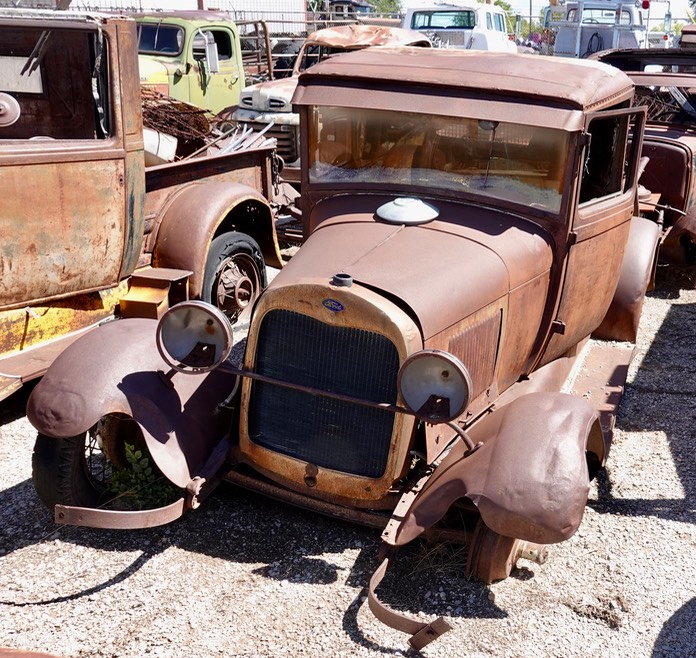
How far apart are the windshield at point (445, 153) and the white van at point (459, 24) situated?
54.1ft

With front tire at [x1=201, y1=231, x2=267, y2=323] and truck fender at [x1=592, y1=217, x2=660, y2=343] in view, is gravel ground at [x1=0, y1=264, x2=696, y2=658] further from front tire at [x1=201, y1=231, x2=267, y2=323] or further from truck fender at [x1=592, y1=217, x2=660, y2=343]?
front tire at [x1=201, y1=231, x2=267, y2=323]

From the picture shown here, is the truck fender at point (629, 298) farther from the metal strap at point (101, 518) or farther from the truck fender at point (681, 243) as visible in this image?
the metal strap at point (101, 518)

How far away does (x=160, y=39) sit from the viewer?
11.1m

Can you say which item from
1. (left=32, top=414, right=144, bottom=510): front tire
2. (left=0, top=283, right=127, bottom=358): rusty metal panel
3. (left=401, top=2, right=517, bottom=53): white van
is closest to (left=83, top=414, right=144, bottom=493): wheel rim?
(left=32, top=414, right=144, bottom=510): front tire

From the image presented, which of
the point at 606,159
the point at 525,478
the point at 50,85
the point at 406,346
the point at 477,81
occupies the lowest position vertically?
the point at 525,478

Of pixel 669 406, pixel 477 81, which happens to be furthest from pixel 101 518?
pixel 669 406

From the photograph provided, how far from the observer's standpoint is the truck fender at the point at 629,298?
210 inches

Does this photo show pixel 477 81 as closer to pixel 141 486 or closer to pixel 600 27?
pixel 141 486

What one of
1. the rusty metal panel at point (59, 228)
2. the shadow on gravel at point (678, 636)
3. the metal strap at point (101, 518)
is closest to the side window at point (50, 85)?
the rusty metal panel at point (59, 228)

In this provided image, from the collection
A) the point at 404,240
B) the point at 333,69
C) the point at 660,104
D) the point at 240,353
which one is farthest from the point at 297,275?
the point at 660,104

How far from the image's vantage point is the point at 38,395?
359 cm

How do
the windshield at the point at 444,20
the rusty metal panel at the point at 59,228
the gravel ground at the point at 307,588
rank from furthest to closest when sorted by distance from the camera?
the windshield at the point at 444,20 → the rusty metal panel at the point at 59,228 → the gravel ground at the point at 307,588

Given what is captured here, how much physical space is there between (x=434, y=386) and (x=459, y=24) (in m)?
19.1

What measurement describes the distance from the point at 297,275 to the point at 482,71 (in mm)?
1434
